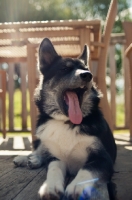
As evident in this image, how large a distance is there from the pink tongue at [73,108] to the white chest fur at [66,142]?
67 mm

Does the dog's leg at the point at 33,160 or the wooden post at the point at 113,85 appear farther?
the wooden post at the point at 113,85

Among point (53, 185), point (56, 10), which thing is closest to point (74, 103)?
point (53, 185)

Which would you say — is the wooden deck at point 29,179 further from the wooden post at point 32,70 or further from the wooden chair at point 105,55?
the wooden chair at point 105,55

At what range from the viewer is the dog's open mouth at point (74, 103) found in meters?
2.30

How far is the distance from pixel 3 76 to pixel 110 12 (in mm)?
1666

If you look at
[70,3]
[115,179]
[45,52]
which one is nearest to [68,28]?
[45,52]

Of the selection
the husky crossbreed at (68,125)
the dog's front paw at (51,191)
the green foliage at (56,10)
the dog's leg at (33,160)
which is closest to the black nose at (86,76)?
the husky crossbreed at (68,125)

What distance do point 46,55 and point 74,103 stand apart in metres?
0.55

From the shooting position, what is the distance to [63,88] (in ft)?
8.06

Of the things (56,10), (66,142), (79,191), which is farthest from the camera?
(56,10)

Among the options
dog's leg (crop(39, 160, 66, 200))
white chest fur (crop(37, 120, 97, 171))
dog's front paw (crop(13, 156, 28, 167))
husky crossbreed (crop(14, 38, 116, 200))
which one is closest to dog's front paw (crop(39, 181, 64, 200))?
dog's leg (crop(39, 160, 66, 200))

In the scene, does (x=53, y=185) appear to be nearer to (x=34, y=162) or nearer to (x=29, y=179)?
(x=29, y=179)

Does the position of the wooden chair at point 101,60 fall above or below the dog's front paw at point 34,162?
above

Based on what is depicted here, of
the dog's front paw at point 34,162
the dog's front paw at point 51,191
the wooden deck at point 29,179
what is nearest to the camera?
the dog's front paw at point 51,191
